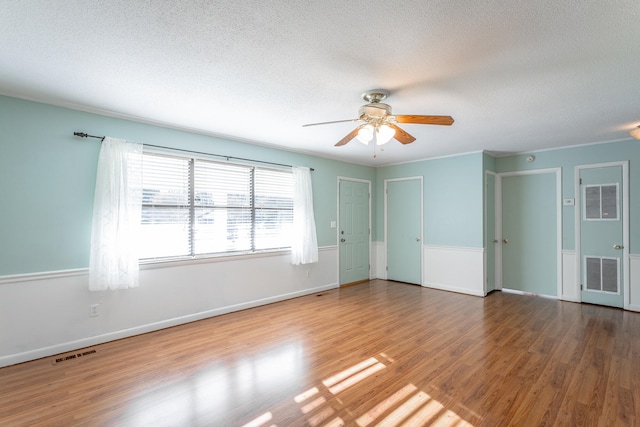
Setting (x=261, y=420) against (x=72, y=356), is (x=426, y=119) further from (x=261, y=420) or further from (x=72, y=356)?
(x=72, y=356)

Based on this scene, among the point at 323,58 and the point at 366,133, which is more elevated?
the point at 323,58

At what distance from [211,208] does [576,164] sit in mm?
5582

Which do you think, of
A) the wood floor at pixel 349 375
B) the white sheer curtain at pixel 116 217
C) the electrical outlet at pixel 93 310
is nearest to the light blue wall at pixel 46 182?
the white sheer curtain at pixel 116 217

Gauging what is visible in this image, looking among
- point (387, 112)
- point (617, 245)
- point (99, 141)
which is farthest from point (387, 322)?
point (99, 141)

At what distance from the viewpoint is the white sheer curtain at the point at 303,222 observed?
195 inches

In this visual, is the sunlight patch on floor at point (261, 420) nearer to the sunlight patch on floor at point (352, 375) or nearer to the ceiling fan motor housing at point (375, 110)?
the sunlight patch on floor at point (352, 375)

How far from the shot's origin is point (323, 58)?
7.07 ft

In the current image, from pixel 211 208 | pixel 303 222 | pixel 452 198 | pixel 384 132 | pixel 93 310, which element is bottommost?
pixel 93 310

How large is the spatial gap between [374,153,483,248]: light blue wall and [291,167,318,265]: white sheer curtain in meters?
2.27

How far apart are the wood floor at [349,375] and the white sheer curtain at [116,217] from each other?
0.78m

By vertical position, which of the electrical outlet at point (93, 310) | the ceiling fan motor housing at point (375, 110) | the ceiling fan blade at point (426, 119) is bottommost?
the electrical outlet at point (93, 310)

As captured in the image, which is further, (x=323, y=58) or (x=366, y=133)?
(x=366, y=133)

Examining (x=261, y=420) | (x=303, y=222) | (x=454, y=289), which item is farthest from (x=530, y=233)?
(x=261, y=420)

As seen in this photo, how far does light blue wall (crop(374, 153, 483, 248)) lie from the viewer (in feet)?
17.0
